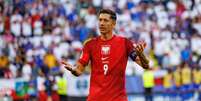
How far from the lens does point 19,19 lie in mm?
25391

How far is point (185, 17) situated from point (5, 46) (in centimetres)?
698

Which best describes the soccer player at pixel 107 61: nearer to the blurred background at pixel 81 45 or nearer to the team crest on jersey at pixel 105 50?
the team crest on jersey at pixel 105 50

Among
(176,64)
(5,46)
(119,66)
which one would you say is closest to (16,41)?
(5,46)

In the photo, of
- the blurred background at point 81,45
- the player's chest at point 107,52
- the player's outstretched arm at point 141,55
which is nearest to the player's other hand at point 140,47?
the player's outstretched arm at point 141,55

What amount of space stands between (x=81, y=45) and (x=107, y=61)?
15.8m

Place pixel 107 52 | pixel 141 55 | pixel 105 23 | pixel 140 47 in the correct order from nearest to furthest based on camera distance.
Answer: pixel 140 47 → pixel 141 55 → pixel 105 23 → pixel 107 52

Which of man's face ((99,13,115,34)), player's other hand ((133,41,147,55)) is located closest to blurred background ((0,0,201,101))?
man's face ((99,13,115,34))

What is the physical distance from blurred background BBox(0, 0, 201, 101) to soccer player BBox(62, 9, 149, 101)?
11133 millimetres

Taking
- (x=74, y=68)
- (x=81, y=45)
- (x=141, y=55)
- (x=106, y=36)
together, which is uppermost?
(x=81, y=45)

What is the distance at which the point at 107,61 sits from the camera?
822 centimetres

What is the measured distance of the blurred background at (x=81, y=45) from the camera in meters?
21.6

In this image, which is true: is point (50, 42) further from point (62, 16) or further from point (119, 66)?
point (119, 66)

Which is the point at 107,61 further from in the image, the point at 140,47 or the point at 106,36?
the point at 140,47

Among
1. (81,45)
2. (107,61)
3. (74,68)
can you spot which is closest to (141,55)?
(107,61)
